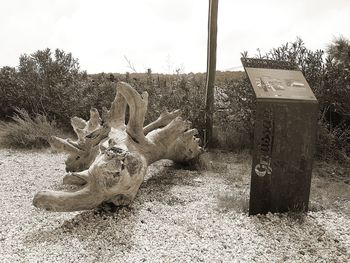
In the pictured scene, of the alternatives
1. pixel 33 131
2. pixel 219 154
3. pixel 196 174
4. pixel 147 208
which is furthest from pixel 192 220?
pixel 33 131

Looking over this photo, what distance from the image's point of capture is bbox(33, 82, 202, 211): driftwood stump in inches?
112

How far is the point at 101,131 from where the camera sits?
395cm

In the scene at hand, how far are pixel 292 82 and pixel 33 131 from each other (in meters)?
4.38

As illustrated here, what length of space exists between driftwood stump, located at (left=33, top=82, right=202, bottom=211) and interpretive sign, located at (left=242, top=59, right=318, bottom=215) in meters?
0.99

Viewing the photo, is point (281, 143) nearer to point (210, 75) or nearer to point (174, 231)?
point (174, 231)

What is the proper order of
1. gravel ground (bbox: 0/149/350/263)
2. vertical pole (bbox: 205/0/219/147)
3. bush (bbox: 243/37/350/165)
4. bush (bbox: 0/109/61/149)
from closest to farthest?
gravel ground (bbox: 0/149/350/263), bush (bbox: 243/37/350/165), vertical pole (bbox: 205/0/219/147), bush (bbox: 0/109/61/149)

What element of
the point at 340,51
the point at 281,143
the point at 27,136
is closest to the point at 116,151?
the point at 281,143

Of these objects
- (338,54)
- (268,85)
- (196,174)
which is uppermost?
(338,54)

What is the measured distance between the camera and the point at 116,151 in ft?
9.67

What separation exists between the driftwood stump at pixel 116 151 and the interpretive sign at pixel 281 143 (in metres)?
0.99

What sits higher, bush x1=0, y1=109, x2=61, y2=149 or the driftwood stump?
the driftwood stump

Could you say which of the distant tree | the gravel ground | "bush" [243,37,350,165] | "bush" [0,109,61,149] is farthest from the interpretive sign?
"bush" [0,109,61,149]

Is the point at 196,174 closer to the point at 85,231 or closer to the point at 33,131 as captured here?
the point at 85,231

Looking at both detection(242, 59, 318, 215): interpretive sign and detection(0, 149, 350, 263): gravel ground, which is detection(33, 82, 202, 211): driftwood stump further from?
detection(242, 59, 318, 215): interpretive sign
